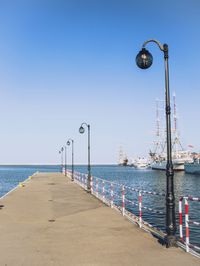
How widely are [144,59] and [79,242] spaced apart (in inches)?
218

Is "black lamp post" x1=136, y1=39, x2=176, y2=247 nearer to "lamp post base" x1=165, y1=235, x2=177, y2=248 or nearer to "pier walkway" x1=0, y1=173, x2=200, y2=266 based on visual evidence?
"lamp post base" x1=165, y1=235, x2=177, y2=248

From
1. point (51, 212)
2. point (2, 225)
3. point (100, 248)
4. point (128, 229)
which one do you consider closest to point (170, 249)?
point (100, 248)

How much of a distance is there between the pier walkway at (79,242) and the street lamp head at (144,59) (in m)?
5.05

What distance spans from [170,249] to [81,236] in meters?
2.81

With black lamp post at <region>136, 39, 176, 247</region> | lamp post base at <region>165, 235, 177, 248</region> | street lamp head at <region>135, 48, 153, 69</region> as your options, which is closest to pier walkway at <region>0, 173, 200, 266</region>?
lamp post base at <region>165, 235, 177, 248</region>

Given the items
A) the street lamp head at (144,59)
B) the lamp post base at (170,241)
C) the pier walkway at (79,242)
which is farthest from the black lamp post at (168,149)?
the pier walkway at (79,242)

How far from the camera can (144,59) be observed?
9875mm

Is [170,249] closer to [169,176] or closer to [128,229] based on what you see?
[169,176]

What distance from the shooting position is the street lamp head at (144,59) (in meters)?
9.88

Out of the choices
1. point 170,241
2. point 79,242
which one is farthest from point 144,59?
point 79,242

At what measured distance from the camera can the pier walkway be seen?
24.9 feet

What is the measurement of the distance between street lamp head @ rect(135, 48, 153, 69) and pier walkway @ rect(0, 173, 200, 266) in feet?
16.6

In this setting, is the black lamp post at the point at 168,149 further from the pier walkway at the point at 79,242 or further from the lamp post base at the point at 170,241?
the pier walkway at the point at 79,242

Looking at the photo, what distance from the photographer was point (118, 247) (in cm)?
→ 877
